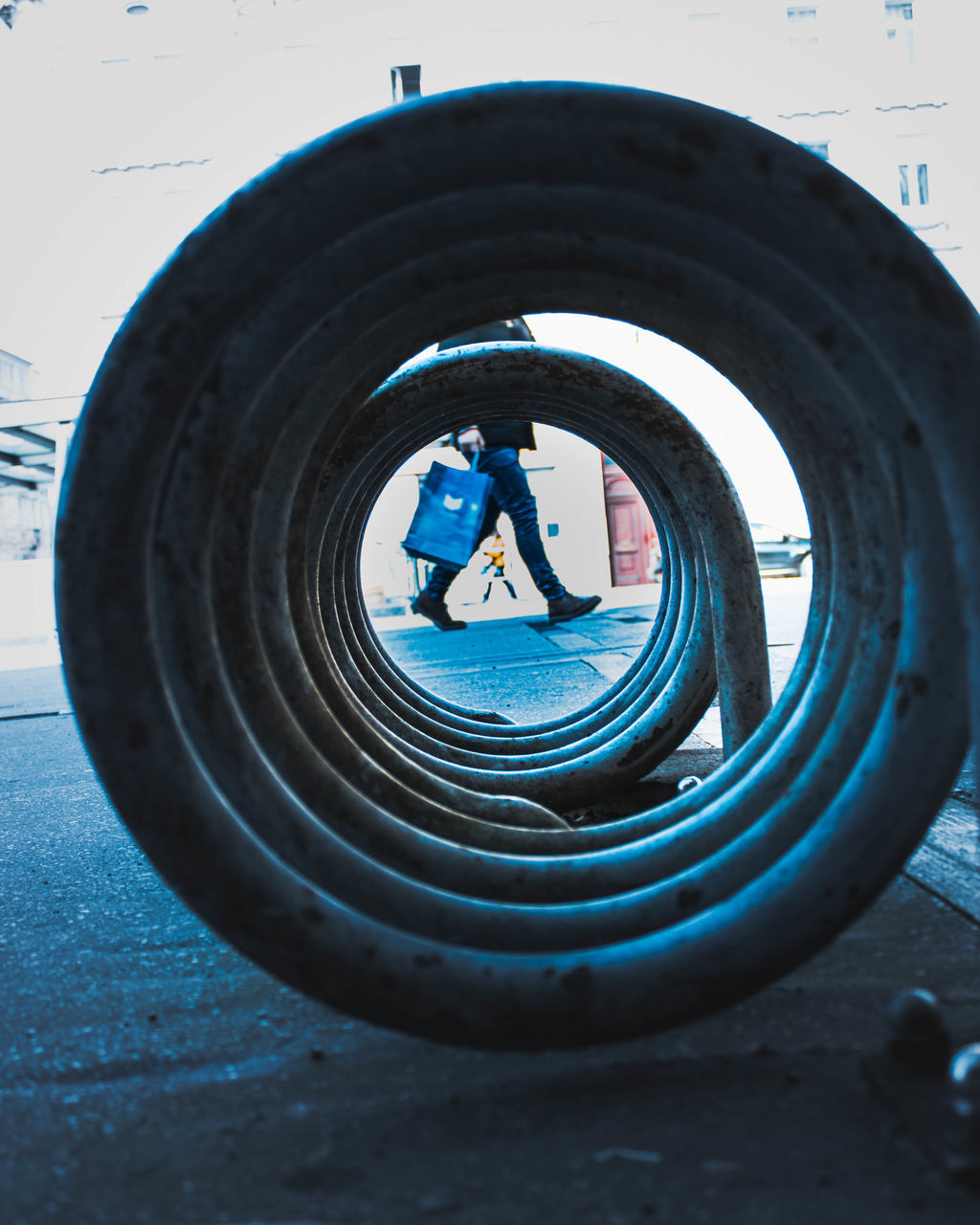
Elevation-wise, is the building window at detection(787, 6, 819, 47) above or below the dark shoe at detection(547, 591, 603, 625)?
above

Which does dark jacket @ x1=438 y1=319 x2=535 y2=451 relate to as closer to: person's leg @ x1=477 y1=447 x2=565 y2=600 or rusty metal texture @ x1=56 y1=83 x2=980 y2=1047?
person's leg @ x1=477 y1=447 x2=565 y2=600

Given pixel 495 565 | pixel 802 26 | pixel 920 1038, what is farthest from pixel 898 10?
pixel 920 1038

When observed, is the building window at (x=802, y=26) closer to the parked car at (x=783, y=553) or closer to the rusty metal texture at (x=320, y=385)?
the parked car at (x=783, y=553)

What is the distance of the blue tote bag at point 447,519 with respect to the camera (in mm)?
5117

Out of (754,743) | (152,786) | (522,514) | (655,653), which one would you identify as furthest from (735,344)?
(522,514)

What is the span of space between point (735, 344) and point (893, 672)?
0.37 m

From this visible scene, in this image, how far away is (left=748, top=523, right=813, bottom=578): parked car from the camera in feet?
44.9

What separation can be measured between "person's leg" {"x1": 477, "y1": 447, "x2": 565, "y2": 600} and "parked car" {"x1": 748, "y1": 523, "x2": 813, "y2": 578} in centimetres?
762

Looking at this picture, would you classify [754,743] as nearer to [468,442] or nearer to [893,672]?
[893,672]

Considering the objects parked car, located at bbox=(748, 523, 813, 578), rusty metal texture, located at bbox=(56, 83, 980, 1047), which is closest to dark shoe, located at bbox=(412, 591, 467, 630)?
rusty metal texture, located at bbox=(56, 83, 980, 1047)

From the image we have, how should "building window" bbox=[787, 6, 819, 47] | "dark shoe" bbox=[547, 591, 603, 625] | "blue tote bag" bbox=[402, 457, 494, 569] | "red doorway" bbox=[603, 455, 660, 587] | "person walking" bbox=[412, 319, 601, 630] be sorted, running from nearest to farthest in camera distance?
"blue tote bag" bbox=[402, 457, 494, 569] < "person walking" bbox=[412, 319, 601, 630] < "dark shoe" bbox=[547, 591, 603, 625] < "red doorway" bbox=[603, 455, 660, 587] < "building window" bbox=[787, 6, 819, 47]

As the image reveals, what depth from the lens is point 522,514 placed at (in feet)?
20.9

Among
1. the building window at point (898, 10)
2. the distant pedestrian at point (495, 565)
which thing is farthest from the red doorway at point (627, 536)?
the building window at point (898, 10)

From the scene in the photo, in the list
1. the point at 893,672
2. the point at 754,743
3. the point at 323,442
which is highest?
the point at 323,442
